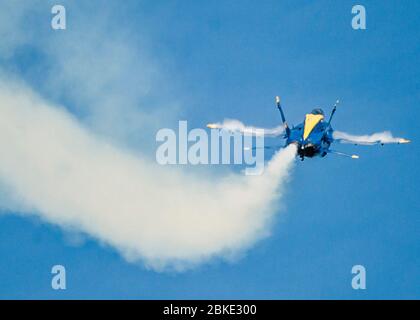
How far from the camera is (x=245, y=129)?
108 meters

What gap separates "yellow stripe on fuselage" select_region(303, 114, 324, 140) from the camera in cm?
9988

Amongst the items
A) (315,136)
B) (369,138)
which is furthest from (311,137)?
(369,138)

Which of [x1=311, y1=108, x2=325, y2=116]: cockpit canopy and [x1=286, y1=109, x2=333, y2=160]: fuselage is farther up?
[x1=311, y1=108, x2=325, y2=116]: cockpit canopy

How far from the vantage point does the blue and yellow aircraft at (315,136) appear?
9969 cm

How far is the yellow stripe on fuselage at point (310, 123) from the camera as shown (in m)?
99.9

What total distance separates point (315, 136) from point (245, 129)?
9.38m

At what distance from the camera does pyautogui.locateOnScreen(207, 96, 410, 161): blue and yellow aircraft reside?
327 feet

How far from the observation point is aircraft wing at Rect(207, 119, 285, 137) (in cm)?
10494

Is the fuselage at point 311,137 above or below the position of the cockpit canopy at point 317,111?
below
